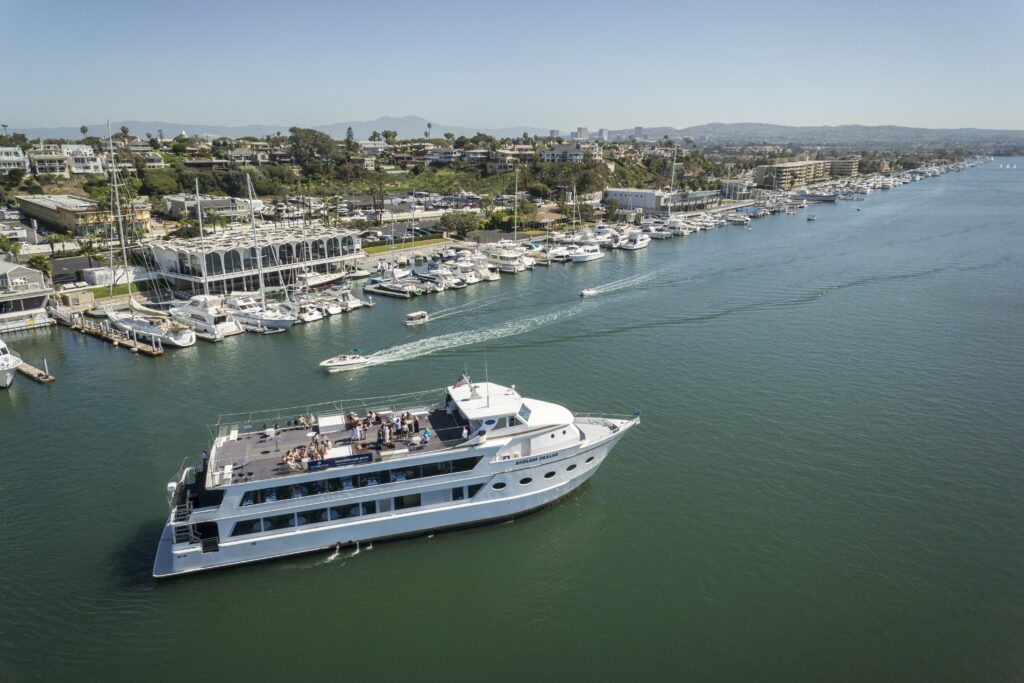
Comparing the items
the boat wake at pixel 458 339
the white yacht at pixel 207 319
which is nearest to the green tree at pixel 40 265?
the white yacht at pixel 207 319

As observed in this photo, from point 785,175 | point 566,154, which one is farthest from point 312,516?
point 785,175

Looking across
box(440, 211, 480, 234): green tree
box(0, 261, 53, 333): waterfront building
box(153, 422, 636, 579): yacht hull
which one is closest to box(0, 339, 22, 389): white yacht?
box(0, 261, 53, 333): waterfront building

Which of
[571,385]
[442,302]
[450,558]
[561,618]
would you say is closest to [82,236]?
[442,302]

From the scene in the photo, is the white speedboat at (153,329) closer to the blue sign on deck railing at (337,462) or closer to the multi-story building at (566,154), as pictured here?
the blue sign on deck railing at (337,462)

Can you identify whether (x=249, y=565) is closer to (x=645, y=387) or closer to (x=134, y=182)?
(x=645, y=387)

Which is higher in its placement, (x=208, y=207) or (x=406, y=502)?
(x=208, y=207)

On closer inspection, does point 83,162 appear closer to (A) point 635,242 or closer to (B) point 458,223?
(B) point 458,223

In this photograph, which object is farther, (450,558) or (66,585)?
(450,558)
